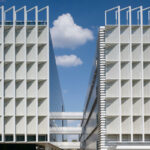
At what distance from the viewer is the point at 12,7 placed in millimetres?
48406

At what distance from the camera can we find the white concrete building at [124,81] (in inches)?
1727

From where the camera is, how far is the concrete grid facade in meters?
47.6

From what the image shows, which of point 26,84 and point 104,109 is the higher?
point 26,84

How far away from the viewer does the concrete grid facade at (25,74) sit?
47.6 meters

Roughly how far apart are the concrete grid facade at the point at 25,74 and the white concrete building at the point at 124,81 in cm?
794

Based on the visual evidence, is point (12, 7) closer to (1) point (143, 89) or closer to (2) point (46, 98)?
(2) point (46, 98)

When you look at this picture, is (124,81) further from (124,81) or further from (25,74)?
(25,74)

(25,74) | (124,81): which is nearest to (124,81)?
(124,81)

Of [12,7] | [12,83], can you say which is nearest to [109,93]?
[12,83]

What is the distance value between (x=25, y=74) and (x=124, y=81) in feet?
43.0

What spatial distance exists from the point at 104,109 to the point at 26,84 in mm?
11194

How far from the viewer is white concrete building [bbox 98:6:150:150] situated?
43875 mm

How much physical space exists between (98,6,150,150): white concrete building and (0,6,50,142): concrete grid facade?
26.0ft

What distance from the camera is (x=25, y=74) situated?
47.9 m
